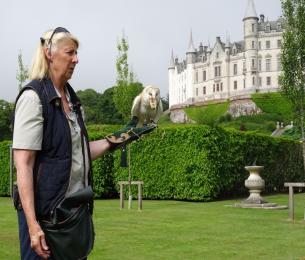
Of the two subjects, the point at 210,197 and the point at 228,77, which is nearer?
the point at 210,197

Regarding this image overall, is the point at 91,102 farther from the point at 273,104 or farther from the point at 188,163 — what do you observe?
the point at 188,163

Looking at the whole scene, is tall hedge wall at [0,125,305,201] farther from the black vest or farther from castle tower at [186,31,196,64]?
castle tower at [186,31,196,64]

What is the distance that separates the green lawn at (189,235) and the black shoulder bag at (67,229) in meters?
5.21

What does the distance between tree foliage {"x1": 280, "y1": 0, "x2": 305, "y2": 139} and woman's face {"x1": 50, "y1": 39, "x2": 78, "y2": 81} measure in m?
20.5

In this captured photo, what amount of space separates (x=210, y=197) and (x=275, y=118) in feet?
182

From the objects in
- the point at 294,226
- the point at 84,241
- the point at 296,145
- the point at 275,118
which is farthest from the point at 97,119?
the point at 84,241

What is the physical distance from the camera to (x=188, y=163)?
2112 centimetres

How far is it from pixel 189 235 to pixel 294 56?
1439cm

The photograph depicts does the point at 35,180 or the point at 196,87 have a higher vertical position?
the point at 196,87

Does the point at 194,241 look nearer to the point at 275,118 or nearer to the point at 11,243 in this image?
the point at 11,243

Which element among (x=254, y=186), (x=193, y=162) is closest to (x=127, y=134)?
(x=254, y=186)

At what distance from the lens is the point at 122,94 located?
1265 inches

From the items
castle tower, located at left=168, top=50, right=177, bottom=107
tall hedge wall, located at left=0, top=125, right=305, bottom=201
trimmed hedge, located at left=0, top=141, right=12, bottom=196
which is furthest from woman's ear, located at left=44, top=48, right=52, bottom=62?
castle tower, located at left=168, top=50, right=177, bottom=107

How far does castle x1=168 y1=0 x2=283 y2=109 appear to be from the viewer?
10100cm
